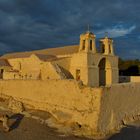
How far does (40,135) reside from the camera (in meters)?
20.1

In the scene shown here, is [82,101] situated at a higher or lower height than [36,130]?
higher

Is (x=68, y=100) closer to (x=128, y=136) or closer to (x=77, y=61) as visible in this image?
(x=128, y=136)

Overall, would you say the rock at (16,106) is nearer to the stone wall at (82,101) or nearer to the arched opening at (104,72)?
the stone wall at (82,101)

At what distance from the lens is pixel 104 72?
38.9 meters

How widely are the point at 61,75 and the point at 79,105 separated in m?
9.96

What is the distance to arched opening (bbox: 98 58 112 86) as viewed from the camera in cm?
3834

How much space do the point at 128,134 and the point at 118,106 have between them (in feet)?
7.25

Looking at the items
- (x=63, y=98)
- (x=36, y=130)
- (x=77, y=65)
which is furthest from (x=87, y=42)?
(x=36, y=130)

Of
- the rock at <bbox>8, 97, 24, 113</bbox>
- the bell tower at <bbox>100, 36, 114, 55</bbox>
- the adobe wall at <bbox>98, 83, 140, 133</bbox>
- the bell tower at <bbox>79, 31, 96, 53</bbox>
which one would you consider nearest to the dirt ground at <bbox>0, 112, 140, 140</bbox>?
the adobe wall at <bbox>98, 83, 140, 133</bbox>

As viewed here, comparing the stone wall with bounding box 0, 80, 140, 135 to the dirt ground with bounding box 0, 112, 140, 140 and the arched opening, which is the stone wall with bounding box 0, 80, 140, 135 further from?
the arched opening

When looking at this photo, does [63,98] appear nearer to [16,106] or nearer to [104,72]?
[16,106]

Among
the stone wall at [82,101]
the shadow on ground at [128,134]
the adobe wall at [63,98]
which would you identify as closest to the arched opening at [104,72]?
the stone wall at [82,101]

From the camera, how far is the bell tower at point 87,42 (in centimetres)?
3528

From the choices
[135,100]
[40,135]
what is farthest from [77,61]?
[40,135]
